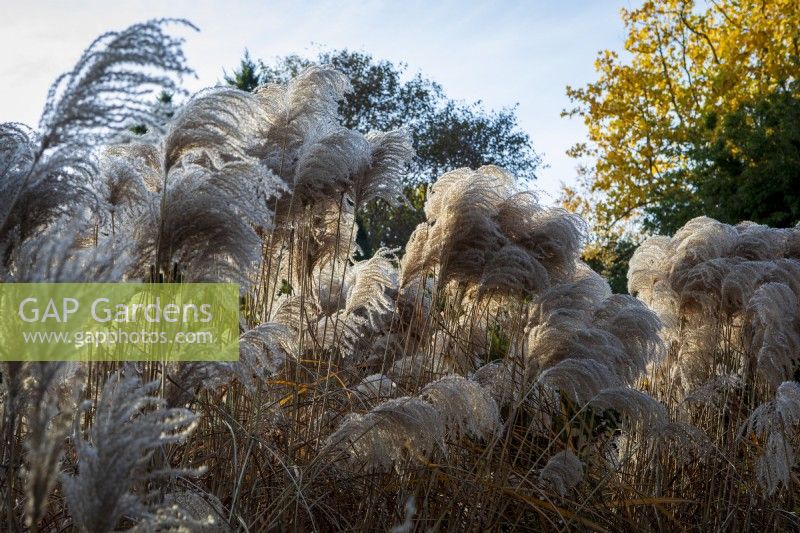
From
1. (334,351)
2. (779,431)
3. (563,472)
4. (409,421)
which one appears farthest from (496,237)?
(409,421)

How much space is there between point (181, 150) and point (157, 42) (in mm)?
926

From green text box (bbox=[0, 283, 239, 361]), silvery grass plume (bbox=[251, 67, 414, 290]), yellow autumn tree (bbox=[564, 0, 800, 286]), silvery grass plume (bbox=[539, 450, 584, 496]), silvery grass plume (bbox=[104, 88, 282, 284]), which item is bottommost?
silvery grass plume (bbox=[539, 450, 584, 496])

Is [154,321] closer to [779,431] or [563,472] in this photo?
[563,472]

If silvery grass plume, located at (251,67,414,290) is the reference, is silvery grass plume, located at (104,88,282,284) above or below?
below

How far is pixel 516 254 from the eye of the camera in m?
4.71

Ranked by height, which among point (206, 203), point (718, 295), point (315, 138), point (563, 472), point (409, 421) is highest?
point (315, 138)

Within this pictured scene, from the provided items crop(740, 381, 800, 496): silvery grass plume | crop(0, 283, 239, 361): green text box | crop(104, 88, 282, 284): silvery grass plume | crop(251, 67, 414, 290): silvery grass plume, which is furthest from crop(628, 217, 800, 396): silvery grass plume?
crop(104, 88, 282, 284): silvery grass plume

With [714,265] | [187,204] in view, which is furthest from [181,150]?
[714,265]

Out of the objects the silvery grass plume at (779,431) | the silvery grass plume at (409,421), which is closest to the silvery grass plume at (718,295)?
the silvery grass plume at (779,431)

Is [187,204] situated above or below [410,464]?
above

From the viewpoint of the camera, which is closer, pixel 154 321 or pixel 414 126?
pixel 154 321

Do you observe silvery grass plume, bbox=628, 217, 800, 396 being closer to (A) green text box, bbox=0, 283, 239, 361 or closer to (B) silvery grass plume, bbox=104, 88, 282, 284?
(A) green text box, bbox=0, 283, 239, 361

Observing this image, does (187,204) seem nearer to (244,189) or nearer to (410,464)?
(244,189)

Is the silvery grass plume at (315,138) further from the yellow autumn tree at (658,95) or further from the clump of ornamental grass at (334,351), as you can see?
the yellow autumn tree at (658,95)
